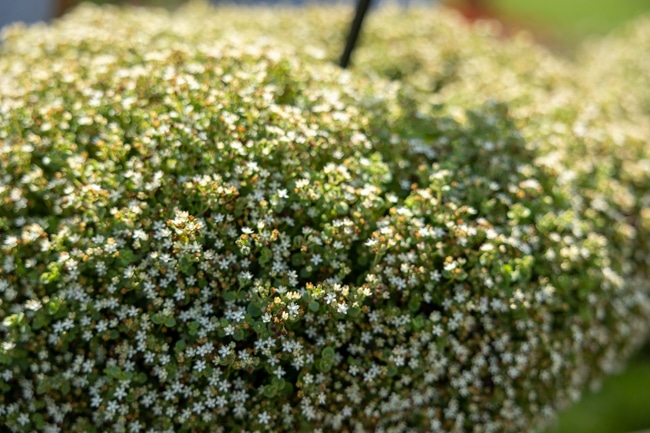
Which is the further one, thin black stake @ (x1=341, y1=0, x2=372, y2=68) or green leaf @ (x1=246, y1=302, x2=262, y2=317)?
thin black stake @ (x1=341, y1=0, x2=372, y2=68)

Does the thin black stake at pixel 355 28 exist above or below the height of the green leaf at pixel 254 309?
above

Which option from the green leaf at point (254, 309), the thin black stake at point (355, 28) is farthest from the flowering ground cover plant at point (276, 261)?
the thin black stake at point (355, 28)

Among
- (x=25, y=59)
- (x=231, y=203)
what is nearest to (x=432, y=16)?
(x=25, y=59)

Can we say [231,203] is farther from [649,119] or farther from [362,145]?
[649,119]

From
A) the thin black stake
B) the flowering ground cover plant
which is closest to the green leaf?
the flowering ground cover plant

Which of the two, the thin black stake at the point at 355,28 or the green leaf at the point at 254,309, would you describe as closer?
the green leaf at the point at 254,309

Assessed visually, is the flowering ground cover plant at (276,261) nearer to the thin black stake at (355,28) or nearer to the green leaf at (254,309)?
the green leaf at (254,309)

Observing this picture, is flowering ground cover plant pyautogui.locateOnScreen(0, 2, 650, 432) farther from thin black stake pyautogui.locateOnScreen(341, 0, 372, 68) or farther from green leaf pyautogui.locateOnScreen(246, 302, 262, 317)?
thin black stake pyautogui.locateOnScreen(341, 0, 372, 68)
